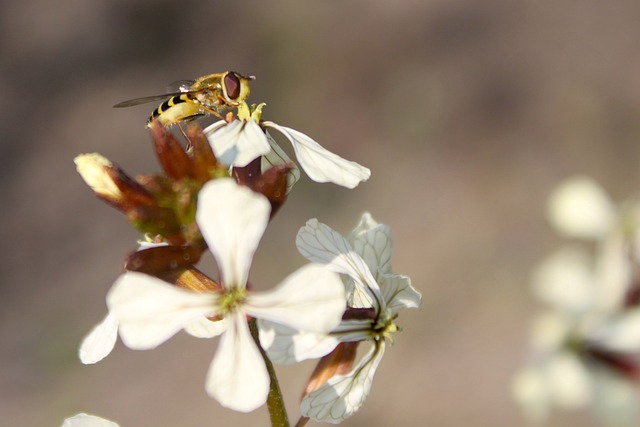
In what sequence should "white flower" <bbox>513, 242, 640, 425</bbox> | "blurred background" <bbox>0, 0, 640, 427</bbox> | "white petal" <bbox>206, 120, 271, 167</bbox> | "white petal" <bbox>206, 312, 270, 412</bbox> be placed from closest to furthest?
"white petal" <bbox>206, 312, 270, 412</bbox>, "white petal" <bbox>206, 120, 271, 167</bbox>, "white flower" <bbox>513, 242, 640, 425</bbox>, "blurred background" <bbox>0, 0, 640, 427</bbox>

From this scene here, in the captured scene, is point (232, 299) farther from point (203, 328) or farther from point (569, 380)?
point (569, 380)

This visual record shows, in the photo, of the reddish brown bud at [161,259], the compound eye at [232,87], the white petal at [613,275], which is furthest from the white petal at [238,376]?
the white petal at [613,275]

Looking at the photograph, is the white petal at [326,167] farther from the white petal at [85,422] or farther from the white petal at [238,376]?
the white petal at [85,422]

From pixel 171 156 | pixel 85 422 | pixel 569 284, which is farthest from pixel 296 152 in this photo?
pixel 569 284

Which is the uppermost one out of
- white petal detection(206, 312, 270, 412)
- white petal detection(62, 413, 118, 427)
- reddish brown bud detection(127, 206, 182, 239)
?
reddish brown bud detection(127, 206, 182, 239)

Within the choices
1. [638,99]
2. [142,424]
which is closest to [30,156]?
[142,424]

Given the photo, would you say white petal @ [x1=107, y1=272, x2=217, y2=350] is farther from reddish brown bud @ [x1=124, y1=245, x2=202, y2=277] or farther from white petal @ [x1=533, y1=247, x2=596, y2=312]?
white petal @ [x1=533, y1=247, x2=596, y2=312]

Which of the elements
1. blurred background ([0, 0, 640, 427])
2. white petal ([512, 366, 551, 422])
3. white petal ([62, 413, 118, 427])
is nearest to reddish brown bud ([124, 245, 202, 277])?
white petal ([62, 413, 118, 427])
